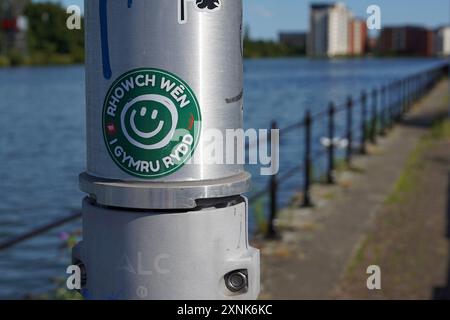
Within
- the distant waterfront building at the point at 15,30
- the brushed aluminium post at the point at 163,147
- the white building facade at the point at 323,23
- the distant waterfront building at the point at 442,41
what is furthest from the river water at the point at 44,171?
the distant waterfront building at the point at 15,30

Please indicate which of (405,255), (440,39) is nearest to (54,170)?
(405,255)

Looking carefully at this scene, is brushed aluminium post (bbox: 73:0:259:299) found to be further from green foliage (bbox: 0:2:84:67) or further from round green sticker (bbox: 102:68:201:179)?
green foliage (bbox: 0:2:84:67)

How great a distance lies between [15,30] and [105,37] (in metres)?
85.8

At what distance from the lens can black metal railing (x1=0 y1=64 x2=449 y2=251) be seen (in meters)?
6.39

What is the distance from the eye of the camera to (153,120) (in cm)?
125

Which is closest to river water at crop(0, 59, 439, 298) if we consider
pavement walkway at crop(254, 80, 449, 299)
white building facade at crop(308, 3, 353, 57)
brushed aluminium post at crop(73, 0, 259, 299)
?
pavement walkway at crop(254, 80, 449, 299)

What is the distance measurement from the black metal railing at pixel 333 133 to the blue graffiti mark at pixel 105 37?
2.25m

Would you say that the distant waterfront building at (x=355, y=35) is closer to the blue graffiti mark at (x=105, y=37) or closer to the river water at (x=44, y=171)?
the river water at (x=44, y=171)

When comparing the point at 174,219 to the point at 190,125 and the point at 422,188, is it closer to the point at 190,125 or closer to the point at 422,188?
the point at 190,125

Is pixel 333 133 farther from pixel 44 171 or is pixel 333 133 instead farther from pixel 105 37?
pixel 105 37

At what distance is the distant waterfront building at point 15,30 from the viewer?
81125 mm

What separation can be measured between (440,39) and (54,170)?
62876 millimetres

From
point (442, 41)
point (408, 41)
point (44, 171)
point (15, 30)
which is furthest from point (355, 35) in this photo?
point (15, 30)

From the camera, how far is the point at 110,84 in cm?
128
